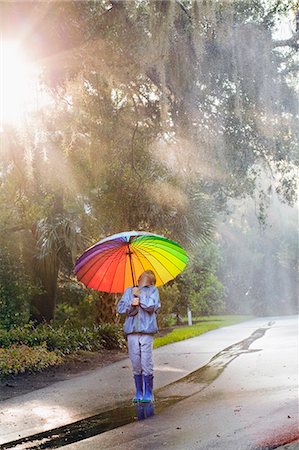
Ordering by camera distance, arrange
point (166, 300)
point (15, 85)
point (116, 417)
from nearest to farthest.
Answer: point (116, 417) < point (15, 85) < point (166, 300)

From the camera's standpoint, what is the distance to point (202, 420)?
726 cm

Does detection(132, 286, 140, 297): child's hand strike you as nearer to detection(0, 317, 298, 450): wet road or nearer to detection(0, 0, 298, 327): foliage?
detection(0, 317, 298, 450): wet road

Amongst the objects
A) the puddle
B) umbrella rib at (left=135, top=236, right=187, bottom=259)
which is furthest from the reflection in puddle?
umbrella rib at (left=135, top=236, right=187, bottom=259)

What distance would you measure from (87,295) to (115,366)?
11259 millimetres

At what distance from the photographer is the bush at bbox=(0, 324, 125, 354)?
16031 mm

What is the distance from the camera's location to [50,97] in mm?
13867

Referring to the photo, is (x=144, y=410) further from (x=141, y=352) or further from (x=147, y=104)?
(x=147, y=104)

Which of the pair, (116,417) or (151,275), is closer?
(116,417)

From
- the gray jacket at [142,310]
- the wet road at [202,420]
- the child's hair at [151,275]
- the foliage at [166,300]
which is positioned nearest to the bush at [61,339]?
the wet road at [202,420]

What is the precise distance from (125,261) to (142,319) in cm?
87

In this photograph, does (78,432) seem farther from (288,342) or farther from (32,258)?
(32,258)

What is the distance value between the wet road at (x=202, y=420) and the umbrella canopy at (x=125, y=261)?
1.57 metres

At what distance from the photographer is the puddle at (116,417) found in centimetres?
652

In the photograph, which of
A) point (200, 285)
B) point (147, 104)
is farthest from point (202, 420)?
point (200, 285)
